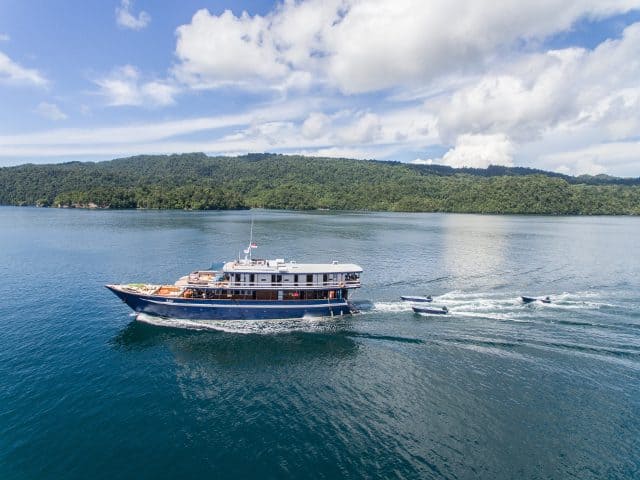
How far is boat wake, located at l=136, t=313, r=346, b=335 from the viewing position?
53562 mm

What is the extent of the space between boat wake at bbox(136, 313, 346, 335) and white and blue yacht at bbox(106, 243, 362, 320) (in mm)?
753

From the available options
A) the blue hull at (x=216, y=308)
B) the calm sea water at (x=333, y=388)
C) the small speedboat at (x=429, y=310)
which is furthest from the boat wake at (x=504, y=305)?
the blue hull at (x=216, y=308)

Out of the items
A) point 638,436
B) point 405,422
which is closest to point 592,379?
point 638,436

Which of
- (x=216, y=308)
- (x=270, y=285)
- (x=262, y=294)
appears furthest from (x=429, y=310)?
(x=216, y=308)

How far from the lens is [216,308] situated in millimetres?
55594

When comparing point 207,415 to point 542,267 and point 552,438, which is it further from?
point 542,267

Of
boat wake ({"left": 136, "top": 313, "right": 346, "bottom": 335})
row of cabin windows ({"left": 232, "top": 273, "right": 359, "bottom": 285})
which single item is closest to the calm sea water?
boat wake ({"left": 136, "top": 313, "right": 346, "bottom": 335})

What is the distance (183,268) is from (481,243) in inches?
3749

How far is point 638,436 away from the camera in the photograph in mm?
32312

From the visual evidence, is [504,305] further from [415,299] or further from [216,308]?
[216,308]

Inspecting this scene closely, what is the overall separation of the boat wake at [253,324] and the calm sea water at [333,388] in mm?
356

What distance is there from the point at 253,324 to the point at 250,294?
4.38 metres

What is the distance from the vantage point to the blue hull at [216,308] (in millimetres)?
55031

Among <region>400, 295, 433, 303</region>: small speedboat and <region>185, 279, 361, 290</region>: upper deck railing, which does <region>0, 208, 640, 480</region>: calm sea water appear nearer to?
<region>400, 295, 433, 303</region>: small speedboat
